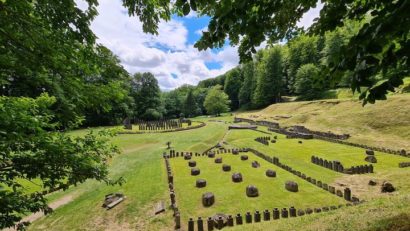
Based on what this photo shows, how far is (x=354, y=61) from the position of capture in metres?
3.00

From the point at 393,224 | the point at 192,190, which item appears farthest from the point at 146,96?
the point at 393,224

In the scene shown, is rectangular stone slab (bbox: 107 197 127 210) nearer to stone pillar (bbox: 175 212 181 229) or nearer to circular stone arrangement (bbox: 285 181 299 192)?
stone pillar (bbox: 175 212 181 229)

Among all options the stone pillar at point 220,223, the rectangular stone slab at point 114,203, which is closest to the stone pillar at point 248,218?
the stone pillar at point 220,223

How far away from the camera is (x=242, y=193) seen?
16.5 m

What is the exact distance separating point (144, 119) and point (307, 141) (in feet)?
192

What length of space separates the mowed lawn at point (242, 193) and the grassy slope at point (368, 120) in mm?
16233

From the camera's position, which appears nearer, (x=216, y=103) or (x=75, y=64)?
(x=75, y=64)

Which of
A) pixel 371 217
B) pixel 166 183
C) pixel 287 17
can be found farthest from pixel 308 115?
pixel 287 17

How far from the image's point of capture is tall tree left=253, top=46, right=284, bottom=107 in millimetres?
81375

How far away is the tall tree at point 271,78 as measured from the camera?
8138 cm

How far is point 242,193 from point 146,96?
72339 mm

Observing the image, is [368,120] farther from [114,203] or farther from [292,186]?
[114,203]

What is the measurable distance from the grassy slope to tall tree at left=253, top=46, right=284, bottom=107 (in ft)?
99.2

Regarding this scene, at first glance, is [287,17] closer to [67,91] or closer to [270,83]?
[67,91]
